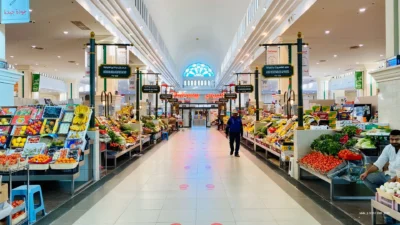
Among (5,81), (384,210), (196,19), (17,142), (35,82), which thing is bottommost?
(384,210)

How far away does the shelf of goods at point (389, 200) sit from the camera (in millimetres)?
3246

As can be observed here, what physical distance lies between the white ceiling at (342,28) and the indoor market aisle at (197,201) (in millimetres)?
5577

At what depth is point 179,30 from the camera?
33812 millimetres

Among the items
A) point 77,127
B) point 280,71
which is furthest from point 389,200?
point 280,71

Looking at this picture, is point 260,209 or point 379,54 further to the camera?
point 379,54

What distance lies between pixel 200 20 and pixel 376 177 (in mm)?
28954

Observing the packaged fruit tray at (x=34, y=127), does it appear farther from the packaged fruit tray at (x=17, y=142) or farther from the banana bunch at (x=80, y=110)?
the banana bunch at (x=80, y=110)

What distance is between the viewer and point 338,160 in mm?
5402

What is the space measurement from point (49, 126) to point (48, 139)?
326 millimetres

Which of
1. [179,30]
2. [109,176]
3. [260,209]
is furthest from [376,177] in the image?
[179,30]

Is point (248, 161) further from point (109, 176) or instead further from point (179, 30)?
point (179, 30)

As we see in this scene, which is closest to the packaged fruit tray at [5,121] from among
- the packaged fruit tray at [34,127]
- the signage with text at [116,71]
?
A: the packaged fruit tray at [34,127]

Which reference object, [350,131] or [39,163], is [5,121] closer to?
[39,163]

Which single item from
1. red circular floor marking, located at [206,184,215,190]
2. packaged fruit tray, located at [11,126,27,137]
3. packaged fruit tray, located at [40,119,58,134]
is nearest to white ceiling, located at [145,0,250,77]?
packaged fruit tray, located at [40,119,58,134]
